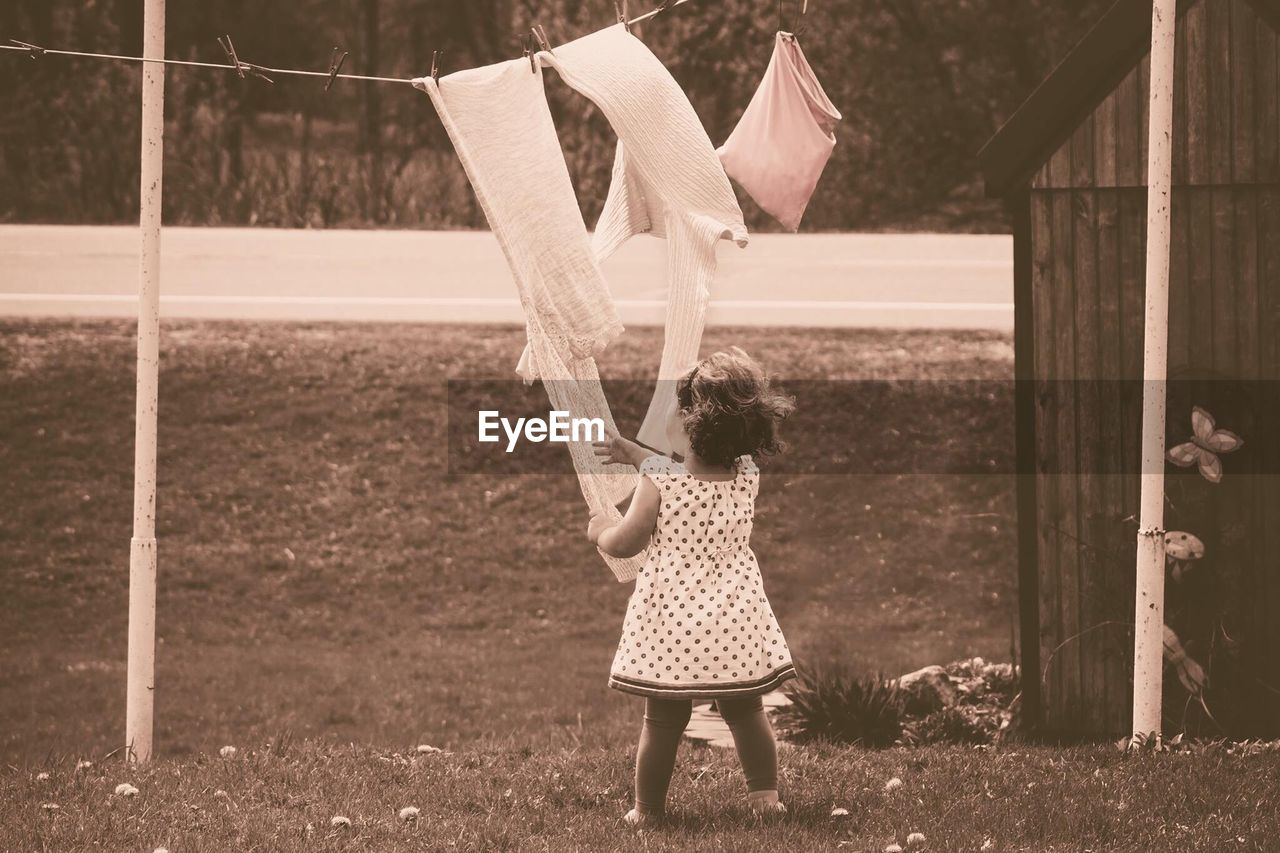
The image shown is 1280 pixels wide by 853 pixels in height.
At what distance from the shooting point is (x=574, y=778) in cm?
526

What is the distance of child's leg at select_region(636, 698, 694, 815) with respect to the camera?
451cm

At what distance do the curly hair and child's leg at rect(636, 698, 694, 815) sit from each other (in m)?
0.71

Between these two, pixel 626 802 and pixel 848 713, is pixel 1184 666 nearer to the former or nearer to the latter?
pixel 848 713

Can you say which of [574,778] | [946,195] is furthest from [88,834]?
[946,195]

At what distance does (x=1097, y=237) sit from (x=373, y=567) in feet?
17.7

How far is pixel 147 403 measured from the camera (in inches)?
222

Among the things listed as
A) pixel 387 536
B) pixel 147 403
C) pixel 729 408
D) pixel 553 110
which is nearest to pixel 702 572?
pixel 729 408

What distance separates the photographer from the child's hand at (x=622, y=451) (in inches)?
178

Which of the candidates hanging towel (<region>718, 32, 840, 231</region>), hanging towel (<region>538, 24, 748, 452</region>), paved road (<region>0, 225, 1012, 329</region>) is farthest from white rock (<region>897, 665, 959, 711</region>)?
paved road (<region>0, 225, 1012, 329</region>)

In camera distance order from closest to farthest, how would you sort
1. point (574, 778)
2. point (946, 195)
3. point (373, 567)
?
point (574, 778), point (373, 567), point (946, 195)

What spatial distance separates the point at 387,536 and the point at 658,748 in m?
5.99

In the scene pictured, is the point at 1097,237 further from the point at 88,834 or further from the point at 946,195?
the point at 946,195

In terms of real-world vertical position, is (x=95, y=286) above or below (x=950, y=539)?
above

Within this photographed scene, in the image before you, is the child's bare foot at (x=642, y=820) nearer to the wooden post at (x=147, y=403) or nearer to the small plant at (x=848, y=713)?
the small plant at (x=848, y=713)
